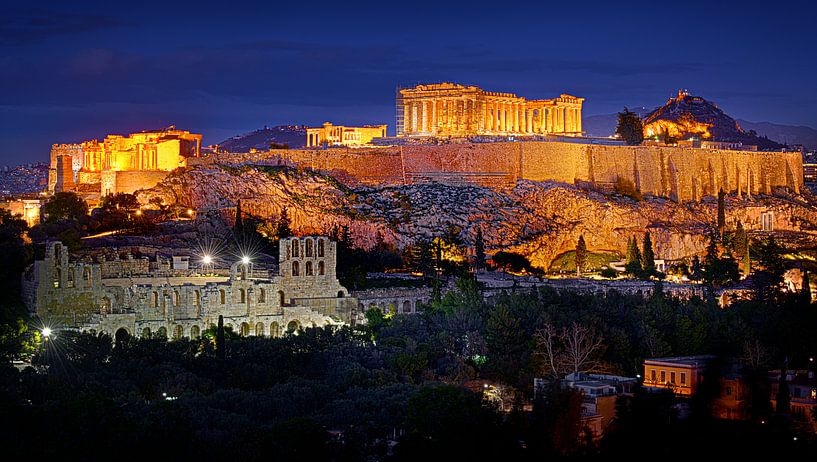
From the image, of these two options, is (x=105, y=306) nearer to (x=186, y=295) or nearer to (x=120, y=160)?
(x=186, y=295)

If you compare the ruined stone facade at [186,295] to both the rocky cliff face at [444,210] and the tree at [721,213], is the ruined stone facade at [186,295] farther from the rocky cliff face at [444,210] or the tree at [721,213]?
the tree at [721,213]

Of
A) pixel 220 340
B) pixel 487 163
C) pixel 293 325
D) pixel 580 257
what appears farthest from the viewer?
pixel 487 163

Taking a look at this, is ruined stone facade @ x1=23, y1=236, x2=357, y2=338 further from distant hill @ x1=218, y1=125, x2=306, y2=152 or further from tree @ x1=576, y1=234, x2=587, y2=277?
distant hill @ x1=218, y1=125, x2=306, y2=152

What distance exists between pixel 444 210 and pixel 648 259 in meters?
9.62

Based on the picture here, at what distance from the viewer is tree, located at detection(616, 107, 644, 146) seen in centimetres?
8994

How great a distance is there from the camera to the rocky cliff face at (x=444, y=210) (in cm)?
6838

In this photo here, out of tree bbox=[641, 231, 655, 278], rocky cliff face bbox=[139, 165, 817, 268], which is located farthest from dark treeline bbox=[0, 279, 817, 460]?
rocky cliff face bbox=[139, 165, 817, 268]

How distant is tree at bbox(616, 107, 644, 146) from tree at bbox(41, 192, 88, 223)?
113ft

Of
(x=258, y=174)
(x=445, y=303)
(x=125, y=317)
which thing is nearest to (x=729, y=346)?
(x=445, y=303)

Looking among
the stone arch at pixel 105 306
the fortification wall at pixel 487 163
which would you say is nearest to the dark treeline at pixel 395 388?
the stone arch at pixel 105 306

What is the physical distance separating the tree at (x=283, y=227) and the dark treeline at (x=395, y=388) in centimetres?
1067

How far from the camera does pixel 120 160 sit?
3093 inches

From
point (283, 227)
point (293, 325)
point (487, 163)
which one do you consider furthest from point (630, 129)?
point (293, 325)

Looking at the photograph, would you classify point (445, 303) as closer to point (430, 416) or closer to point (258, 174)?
point (430, 416)
